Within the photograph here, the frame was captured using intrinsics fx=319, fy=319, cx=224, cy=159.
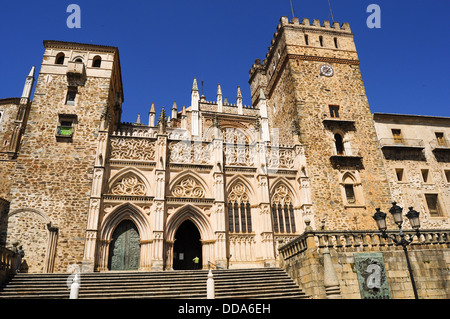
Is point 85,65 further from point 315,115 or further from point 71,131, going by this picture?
point 315,115

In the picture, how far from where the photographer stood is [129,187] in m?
21.2

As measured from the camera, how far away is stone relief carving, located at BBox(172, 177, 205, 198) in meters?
21.9

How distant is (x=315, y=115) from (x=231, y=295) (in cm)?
1692

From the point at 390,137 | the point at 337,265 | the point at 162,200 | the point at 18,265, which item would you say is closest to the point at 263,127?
the point at 390,137

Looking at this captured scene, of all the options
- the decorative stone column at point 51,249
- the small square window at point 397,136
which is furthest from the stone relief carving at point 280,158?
the decorative stone column at point 51,249

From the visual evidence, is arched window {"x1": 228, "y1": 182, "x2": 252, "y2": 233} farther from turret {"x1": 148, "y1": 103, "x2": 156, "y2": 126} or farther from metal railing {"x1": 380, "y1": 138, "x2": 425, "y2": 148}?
turret {"x1": 148, "y1": 103, "x2": 156, "y2": 126}

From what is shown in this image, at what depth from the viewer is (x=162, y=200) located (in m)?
20.5

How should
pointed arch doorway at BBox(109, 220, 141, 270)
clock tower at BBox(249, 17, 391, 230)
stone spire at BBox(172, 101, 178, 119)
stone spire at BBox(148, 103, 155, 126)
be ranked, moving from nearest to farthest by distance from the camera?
1. pointed arch doorway at BBox(109, 220, 141, 270)
2. clock tower at BBox(249, 17, 391, 230)
3. stone spire at BBox(148, 103, 155, 126)
4. stone spire at BBox(172, 101, 178, 119)

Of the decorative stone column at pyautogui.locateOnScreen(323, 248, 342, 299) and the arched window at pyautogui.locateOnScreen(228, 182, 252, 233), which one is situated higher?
the arched window at pyautogui.locateOnScreen(228, 182, 252, 233)

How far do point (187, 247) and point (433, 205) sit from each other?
63.5ft

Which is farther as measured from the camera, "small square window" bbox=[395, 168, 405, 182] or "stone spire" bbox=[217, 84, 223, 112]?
"stone spire" bbox=[217, 84, 223, 112]

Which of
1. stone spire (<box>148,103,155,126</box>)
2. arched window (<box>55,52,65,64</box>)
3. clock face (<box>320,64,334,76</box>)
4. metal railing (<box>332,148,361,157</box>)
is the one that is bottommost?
metal railing (<box>332,148,361,157</box>)

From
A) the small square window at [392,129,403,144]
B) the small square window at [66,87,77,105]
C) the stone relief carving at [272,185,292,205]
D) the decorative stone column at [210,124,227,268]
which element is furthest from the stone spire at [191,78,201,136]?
the small square window at [392,129,403,144]

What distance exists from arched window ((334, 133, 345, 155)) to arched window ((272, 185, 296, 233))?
6.06m
